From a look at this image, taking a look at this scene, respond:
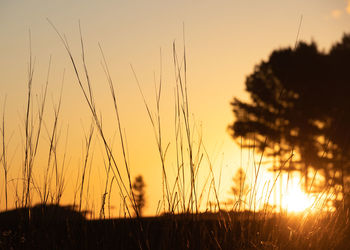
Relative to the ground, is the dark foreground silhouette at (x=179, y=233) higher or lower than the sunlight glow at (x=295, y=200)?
lower

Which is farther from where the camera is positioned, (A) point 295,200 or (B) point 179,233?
(A) point 295,200

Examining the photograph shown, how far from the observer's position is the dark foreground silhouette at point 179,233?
1.67 metres

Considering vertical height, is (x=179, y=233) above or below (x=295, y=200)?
below

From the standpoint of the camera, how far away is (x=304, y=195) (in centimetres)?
184

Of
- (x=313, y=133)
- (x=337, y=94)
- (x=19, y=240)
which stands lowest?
(x=19, y=240)

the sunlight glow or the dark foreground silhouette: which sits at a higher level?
the sunlight glow

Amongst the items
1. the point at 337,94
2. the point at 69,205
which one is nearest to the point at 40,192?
the point at 69,205

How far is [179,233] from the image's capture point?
170cm

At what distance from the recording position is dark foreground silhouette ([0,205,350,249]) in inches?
65.7

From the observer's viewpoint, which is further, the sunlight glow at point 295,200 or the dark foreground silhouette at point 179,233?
the sunlight glow at point 295,200

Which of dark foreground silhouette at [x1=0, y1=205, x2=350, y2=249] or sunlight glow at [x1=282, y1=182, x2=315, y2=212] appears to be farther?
sunlight glow at [x1=282, y1=182, x2=315, y2=212]

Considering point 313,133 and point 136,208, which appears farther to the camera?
point 313,133

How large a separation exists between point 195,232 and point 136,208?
0.24 metres

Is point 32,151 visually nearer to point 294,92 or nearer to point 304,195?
point 304,195
